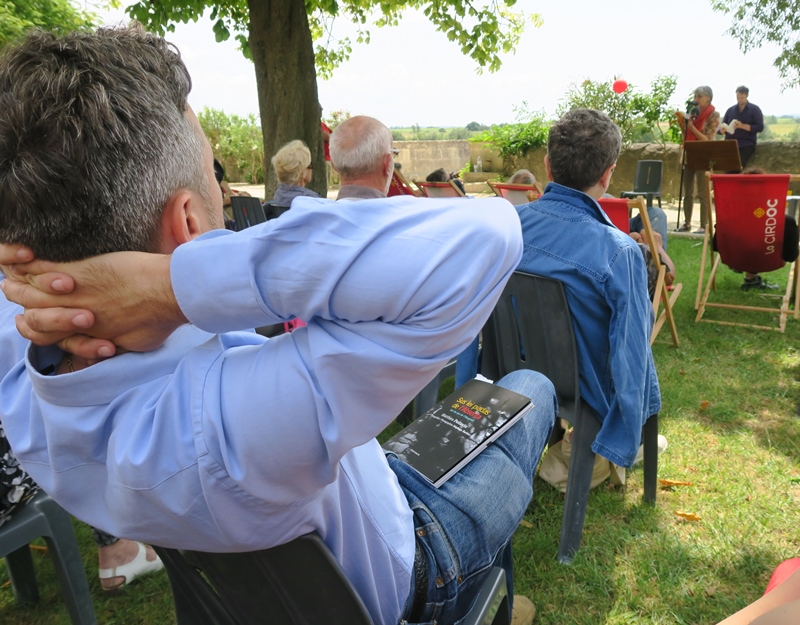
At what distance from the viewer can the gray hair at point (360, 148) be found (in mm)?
3865

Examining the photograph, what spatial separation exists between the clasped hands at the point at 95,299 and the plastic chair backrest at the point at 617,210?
13.1 ft

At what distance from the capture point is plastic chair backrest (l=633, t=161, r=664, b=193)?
9.92 metres

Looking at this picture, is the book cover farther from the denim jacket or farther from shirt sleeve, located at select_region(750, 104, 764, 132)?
shirt sleeve, located at select_region(750, 104, 764, 132)

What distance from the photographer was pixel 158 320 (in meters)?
0.96

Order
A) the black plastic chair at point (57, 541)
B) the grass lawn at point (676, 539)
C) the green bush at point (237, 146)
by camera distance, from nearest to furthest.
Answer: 1. the black plastic chair at point (57, 541)
2. the grass lawn at point (676, 539)
3. the green bush at point (237, 146)

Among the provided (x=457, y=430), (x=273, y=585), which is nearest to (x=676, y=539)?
(x=457, y=430)

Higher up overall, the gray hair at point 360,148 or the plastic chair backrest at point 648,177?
the gray hair at point 360,148

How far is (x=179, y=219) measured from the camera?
1.03 m

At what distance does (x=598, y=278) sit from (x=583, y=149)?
2.28 feet

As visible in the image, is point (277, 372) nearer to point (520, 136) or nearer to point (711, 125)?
point (711, 125)

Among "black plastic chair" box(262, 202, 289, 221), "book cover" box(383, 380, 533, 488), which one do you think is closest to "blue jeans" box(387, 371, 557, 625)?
"book cover" box(383, 380, 533, 488)

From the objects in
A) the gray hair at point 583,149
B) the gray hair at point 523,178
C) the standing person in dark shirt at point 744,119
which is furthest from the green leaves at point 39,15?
the gray hair at point 583,149

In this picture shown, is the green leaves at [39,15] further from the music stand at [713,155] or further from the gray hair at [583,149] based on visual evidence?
the gray hair at [583,149]

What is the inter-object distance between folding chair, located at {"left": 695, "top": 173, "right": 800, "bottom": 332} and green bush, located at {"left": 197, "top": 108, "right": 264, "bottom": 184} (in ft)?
53.8
